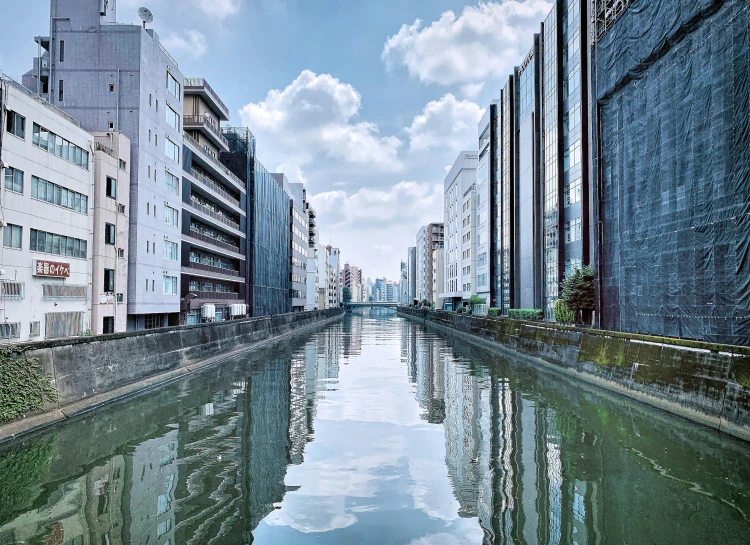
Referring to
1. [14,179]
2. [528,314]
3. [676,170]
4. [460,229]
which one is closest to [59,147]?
[14,179]

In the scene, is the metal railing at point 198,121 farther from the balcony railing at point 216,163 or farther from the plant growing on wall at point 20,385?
the plant growing on wall at point 20,385

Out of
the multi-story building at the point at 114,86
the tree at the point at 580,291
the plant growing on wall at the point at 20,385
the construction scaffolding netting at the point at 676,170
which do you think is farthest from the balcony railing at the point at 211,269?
the construction scaffolding netting at the point at 676,170

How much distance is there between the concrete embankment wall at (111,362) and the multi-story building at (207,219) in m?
13.9

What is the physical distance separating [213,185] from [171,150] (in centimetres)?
1422

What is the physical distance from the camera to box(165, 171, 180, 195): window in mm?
47156

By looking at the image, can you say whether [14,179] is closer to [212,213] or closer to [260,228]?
[212,213]

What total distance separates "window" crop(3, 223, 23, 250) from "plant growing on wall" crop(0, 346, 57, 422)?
12971 millimetres

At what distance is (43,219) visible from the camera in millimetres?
30219

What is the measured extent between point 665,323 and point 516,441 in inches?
665

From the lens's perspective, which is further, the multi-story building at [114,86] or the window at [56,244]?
the multi-story building at [114,86]

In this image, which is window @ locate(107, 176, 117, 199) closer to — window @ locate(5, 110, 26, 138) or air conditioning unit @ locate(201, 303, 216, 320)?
window @ locate(5, 110, 26, 138)

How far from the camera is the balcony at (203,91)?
5884 centimetres

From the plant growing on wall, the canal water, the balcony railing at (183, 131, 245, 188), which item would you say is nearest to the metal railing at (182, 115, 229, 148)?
the balcony railing at (183, 131, 245, 188)

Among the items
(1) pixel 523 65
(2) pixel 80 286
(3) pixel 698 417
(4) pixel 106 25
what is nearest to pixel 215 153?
(4) pixel 106 25
